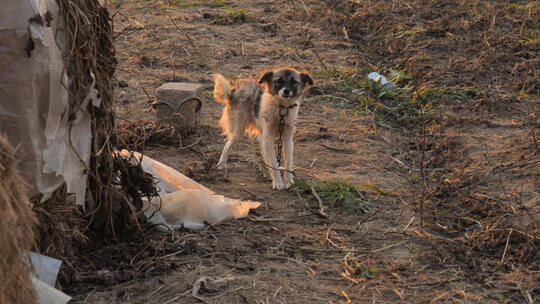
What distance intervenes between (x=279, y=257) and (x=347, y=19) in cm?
843

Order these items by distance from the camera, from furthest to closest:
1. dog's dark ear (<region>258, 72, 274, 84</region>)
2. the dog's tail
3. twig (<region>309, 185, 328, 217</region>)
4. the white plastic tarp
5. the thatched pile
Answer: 1. the dog's tail
2. dog's dark ear (<region>258, 72, 274, 84</region>)
3. twig (<region>309, 185, 328, 217</region>)
4. the thatched pile
5. the white plastic tarp

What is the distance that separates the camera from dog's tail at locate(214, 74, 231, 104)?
721 cm

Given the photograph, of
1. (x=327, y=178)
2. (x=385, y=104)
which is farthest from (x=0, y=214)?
(x=385, y=104)

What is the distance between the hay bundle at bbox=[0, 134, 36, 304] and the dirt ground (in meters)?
1.01

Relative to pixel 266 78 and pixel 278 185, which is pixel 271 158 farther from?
pixel 266 78

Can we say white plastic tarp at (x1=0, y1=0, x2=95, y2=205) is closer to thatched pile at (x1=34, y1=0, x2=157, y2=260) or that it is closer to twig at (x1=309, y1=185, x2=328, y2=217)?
thatched pile at (x1=34, y1=0, x2=157, y2=260)

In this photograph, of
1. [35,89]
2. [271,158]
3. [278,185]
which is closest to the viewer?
[35,89]

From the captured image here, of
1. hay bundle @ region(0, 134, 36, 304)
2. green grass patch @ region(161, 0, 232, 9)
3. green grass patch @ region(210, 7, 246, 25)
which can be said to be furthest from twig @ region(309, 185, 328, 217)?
green grass patch @ region(161, 0, 232, 9)

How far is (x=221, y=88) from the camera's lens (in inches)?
286

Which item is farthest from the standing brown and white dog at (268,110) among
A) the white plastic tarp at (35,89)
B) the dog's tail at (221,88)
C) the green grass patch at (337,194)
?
the white plastic tarp at (35,89)

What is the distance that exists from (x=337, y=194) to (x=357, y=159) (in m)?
1.42

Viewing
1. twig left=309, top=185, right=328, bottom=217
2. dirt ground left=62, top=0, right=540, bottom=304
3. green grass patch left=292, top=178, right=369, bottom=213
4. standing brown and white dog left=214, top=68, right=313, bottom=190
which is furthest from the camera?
standing brown and white dog left=214, top=68, right=313, bottom=190

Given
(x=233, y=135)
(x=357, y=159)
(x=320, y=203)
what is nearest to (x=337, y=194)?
(x=320, y=203)

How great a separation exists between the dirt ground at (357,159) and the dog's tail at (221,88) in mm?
615
